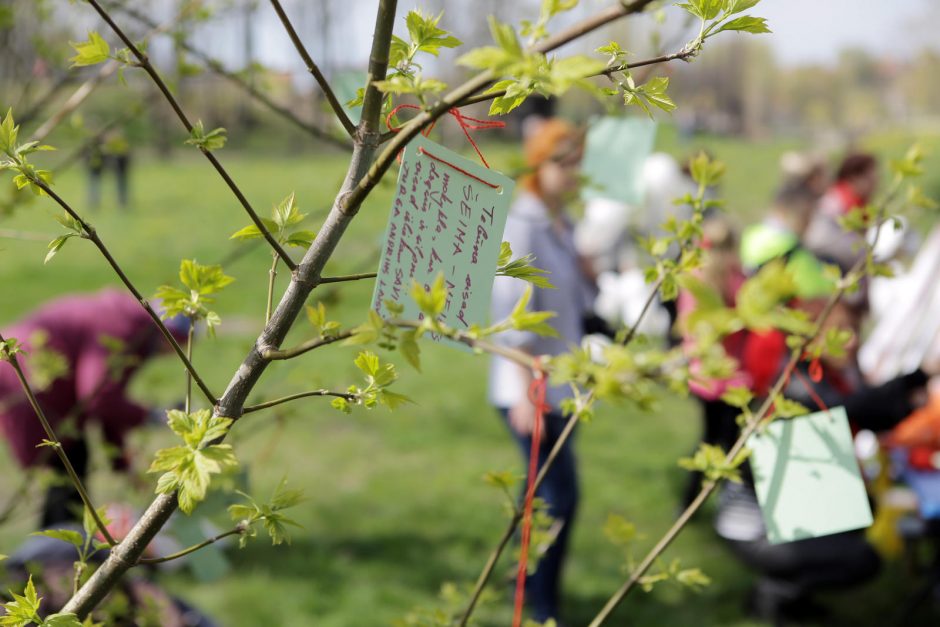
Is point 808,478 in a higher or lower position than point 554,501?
higher

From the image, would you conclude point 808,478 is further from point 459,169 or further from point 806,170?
point 806,170

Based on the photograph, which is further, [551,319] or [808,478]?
[551,319]

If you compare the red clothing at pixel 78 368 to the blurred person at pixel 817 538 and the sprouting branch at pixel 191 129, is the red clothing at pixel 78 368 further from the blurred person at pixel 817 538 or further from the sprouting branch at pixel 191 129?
the sprouting branch at pixel 191 129

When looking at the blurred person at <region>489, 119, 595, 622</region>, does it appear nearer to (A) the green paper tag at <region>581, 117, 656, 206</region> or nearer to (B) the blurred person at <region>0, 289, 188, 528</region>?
(A) the green paper tag at <region>581, 117, 656, 206</region>

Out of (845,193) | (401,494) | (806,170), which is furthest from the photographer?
(806,170)

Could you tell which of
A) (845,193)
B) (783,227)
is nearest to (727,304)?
(783,227)

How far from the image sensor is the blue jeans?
9.11 ft

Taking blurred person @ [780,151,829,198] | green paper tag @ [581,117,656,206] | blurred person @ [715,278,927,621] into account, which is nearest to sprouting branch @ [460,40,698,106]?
green paper tag @ [581,117,656,206]

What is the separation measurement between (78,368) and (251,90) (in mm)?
1816

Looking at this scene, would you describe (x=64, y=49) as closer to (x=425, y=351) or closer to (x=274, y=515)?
(x=274, y=515)

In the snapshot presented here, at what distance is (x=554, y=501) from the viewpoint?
9.41 feet

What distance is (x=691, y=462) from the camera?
1.16 meters

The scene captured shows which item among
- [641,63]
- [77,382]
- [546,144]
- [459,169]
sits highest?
[641,63]

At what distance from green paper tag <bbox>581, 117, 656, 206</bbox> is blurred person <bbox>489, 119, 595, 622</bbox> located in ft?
1.13
